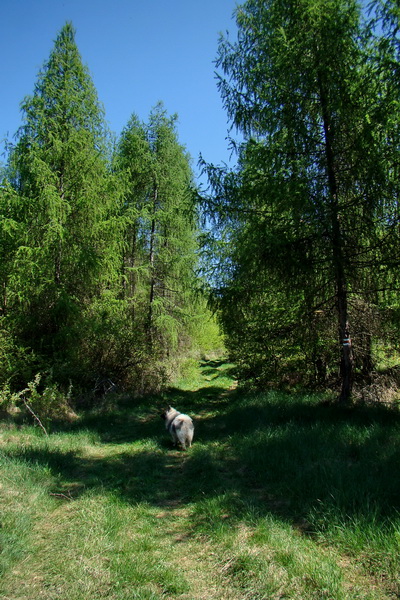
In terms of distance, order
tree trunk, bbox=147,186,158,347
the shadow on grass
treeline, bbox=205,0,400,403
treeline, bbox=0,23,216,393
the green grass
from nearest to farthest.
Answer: the green grass < the shadow on grass < treeline, bbox=205,0,400,403 < treeline, bbox=0,23,216,393 < tree trunk, bbox=147,186,158,347

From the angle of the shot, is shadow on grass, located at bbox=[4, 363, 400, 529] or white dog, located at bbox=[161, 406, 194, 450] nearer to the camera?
shadow on grass, located at bbox=[4, 363, 400, 529]

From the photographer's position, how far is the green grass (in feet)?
9.79

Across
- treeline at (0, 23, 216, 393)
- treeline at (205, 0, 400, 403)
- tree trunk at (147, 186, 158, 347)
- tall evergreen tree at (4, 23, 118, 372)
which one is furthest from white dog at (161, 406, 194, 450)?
tree trunk at (147, 186, 158, 347)

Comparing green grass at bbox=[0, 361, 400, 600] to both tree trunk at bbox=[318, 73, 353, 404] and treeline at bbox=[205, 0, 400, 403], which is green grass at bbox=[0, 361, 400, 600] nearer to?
tree trunk at bbox=[318, 73, 353, 404]

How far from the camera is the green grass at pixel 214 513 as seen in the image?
117 inches

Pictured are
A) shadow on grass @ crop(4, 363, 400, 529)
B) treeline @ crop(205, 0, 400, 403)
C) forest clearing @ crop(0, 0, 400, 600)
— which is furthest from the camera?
treeline @ crop(205, 0, 400, 403)

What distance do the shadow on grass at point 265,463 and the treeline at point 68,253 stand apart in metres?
2.75

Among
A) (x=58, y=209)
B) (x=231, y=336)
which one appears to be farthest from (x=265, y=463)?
(x=58, y=209)

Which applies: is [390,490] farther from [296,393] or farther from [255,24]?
[255,24]

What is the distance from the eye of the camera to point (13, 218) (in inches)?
375

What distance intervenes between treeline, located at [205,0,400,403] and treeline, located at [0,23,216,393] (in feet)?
6.90

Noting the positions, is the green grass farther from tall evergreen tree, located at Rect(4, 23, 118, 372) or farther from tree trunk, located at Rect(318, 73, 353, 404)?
tall evergreen tree, located at Rect(4, 23, 118, 372)

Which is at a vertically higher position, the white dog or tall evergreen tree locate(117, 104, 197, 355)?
tall evergreen tree locate(117, 104, 197, 355)

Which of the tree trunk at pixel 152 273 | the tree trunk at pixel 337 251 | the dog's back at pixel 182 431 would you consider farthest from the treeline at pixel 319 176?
the tree trunk at pixel 152 273
